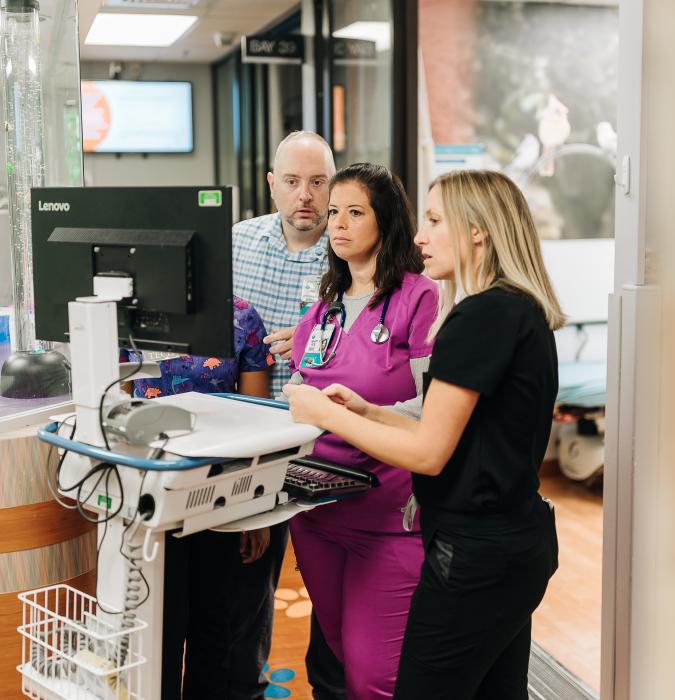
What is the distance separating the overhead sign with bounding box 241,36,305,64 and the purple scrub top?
3.91m

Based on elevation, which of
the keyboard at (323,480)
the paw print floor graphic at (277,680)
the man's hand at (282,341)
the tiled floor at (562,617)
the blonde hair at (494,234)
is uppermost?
the blonde hair at (494,234)

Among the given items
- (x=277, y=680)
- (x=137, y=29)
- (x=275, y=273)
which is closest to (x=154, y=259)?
(x=275, y=273)

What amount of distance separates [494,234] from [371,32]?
366 cm

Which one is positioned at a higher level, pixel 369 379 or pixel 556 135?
pixel 556 135

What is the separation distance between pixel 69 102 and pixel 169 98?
659 cm

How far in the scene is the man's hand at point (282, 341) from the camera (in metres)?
2.30

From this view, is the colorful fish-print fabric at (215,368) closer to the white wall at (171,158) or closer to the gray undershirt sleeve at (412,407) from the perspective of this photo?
the gray undershirt sleeve at (412,407)

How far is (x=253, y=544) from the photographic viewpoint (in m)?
2.25

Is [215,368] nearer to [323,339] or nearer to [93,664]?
[323,339]

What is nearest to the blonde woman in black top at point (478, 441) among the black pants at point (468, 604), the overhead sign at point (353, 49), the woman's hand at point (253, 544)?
the black pants at point (468, 604)

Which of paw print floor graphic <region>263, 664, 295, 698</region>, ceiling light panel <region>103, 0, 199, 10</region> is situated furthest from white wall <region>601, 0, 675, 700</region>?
ceiling light panel <region>103, 0, 199, 10</region>

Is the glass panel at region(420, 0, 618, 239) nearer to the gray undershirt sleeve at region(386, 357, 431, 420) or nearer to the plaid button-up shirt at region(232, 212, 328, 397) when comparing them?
the plaid button-up shirt at region(232, 212, 328, 397)

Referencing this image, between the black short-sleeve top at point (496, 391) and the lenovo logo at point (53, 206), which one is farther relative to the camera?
the lenovo logo at point (53, 206)

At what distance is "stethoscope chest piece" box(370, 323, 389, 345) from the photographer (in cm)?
204
